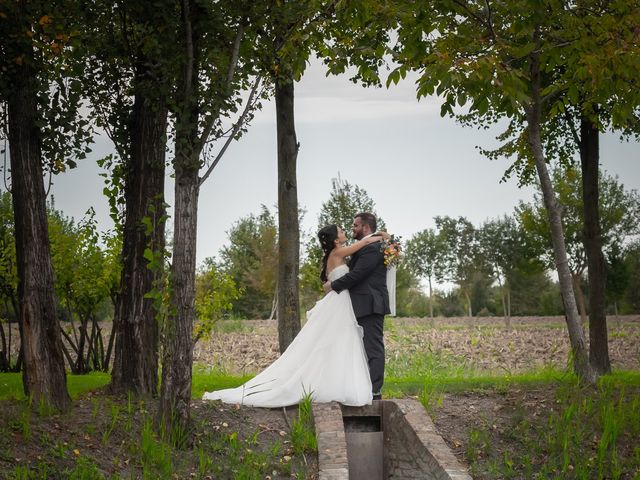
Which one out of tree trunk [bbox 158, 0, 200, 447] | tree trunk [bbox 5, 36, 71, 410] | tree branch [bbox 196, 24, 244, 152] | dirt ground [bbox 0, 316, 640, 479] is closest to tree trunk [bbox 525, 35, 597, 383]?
dirt ground [bbox 0, 316, 640, 479]

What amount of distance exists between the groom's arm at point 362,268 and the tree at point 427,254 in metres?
35.1

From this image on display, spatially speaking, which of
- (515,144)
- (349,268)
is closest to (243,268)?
(515,144)

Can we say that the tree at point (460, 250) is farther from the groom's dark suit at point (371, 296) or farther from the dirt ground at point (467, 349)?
the groom's dark suit at point (371, 296)

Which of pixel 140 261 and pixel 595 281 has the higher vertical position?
pixel 140 261

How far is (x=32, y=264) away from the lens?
26.3 feet

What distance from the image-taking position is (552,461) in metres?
8.05

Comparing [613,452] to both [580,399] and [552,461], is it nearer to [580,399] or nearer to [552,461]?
[552,461]

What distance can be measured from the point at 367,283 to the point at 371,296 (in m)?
0.20

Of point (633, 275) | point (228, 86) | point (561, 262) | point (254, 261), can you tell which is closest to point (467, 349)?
point (561, 262)

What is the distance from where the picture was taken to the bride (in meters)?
9.19

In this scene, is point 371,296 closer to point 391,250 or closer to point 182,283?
point 391,250

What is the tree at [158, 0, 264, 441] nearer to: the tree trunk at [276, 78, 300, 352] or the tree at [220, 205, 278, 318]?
the tree trunk at [276, 78, 300, 352]

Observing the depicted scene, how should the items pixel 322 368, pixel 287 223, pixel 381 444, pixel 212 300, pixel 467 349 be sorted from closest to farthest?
pixel 381 444, pixel 322 368, pixel 287 223, pixel 212 300, pixel 467 349

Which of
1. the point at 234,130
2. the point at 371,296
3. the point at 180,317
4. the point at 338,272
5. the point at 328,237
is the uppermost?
the point at 234,130
